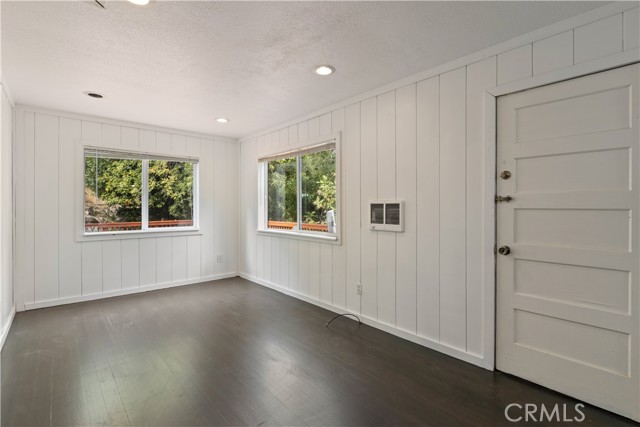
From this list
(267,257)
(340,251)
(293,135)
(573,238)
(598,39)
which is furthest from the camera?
(267,257)

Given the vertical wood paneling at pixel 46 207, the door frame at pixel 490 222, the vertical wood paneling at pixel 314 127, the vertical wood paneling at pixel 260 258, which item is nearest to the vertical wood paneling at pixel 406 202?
the door frame at pixel 490 222

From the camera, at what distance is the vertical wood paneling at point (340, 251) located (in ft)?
11.8

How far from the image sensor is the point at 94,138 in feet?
13.8

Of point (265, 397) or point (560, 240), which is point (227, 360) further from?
point (560, 240)

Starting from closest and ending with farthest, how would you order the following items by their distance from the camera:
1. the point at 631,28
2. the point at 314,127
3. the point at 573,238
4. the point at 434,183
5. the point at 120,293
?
1. the point at 631,28
2. the point at 573,238
3. the point at 434,183
4. the point at 314,127
5. the point at 120,293

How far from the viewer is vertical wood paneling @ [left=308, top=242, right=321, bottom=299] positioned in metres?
3.98

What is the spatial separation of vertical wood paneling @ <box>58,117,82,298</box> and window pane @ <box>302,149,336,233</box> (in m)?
2.92

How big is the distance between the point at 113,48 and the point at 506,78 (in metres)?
2.88

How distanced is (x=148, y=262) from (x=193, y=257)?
65 centimetres

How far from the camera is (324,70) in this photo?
2770mm

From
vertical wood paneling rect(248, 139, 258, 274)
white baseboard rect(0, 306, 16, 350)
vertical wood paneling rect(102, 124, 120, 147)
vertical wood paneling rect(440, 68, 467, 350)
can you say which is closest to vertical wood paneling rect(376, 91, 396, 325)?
vertical wood paneling rect(440, 68, 467, 350)

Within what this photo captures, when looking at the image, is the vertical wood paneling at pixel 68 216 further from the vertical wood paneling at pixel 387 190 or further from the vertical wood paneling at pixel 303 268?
the vertical wood paneling at pixel 387 190

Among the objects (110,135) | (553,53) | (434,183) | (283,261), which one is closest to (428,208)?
(434,183)

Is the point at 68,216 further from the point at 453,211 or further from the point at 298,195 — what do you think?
the point at 453,211
